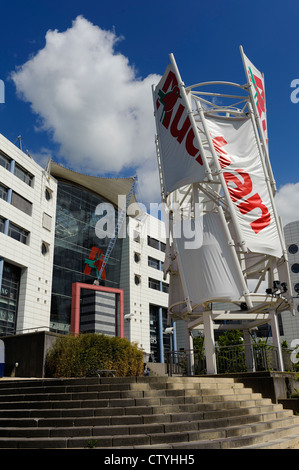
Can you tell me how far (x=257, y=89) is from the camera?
23562 millimetres

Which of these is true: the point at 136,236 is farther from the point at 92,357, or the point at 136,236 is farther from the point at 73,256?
the point at 92,357

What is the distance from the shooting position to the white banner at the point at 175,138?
20.2 meters

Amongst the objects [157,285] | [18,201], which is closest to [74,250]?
[18,201]

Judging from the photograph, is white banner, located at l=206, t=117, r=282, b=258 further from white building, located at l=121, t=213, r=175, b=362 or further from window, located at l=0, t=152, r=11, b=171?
white building, located at l=121, t=213, r=175, b=362

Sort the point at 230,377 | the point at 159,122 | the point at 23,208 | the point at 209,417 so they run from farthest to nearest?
1. the point at 23,208
2. the point at 159,122
3. the point at 230,377
4. the point at 209,417

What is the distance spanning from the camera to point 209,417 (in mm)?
10227

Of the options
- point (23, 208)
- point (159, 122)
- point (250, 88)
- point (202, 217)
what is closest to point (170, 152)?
point (159, 122)

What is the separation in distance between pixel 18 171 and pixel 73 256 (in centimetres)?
1080

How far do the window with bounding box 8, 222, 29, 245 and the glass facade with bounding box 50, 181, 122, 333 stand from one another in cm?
442

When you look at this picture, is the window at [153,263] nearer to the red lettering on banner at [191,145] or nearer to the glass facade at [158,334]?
the glass facade at [158,334]

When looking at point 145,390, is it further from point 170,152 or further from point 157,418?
point 170,152

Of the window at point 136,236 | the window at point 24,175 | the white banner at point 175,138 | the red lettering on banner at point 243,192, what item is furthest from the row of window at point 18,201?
the red lettering on banner at point 243,192

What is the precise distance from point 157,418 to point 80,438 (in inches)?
78.3
